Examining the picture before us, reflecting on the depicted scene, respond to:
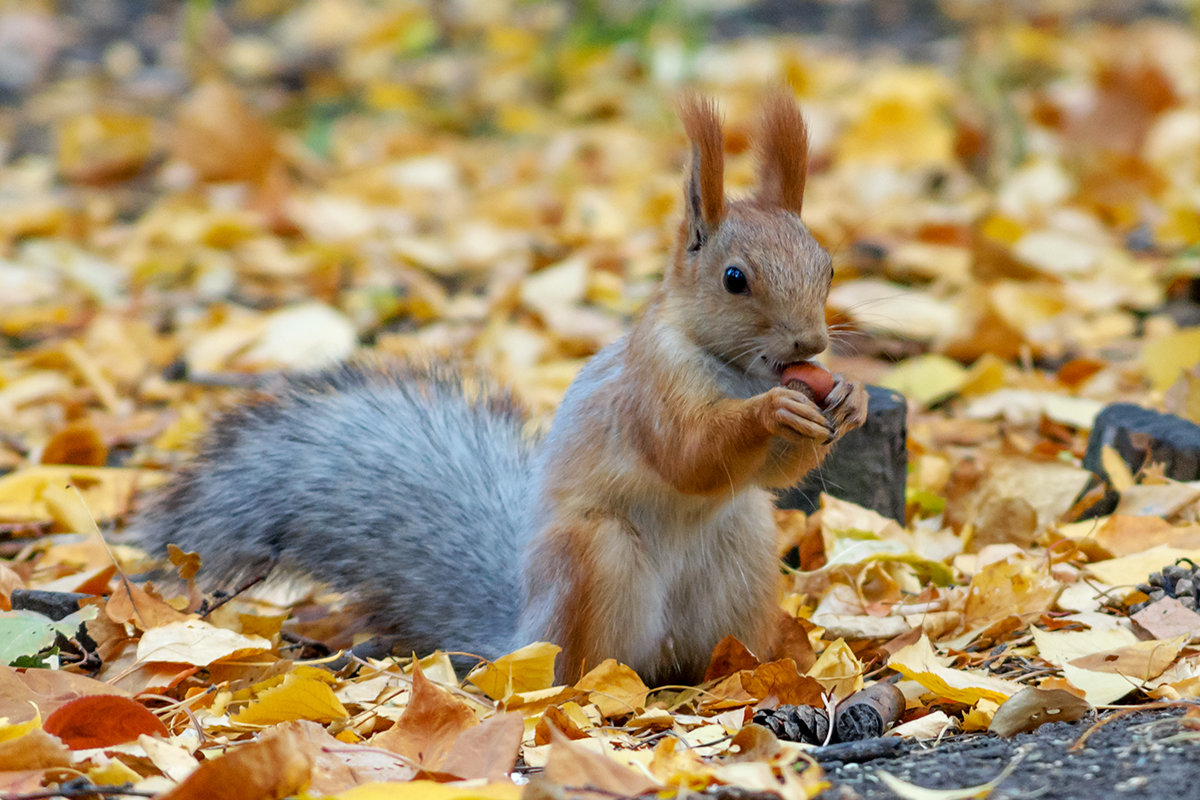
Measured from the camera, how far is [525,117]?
14.5 ft

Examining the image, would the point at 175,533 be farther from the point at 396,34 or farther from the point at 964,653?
the point at 396,34

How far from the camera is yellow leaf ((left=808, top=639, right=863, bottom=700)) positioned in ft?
4.81

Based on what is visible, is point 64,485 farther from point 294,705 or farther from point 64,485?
point 294,705

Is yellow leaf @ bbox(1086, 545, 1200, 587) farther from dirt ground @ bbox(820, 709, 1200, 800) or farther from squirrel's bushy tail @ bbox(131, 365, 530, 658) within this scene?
squirrel's bushy tail @ bbox(131, 365, 530, 658)

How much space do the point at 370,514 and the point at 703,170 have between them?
2.01 ft

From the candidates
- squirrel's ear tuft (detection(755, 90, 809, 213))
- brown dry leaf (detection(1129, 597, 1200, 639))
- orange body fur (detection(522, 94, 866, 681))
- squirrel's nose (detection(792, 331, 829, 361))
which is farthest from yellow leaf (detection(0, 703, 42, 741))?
brown dry leaf (detection(1129, 597, 1200, 639))

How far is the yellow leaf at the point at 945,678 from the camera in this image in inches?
53.6

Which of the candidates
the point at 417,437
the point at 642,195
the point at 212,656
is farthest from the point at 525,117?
the point at 212,656

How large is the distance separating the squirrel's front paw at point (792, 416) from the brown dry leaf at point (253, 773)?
57cm

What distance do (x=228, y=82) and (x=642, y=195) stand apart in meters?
1.87

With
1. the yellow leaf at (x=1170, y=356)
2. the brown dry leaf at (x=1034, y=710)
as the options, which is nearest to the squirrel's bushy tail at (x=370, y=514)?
the brown dry leaf at (x=1034, y=710)

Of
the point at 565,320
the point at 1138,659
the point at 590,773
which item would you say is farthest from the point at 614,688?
the point at 565,320

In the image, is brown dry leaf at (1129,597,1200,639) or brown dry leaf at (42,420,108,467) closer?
brown dry leaf at (1129,597,1200,639)

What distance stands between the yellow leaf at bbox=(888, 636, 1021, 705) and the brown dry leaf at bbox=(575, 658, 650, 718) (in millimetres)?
278
